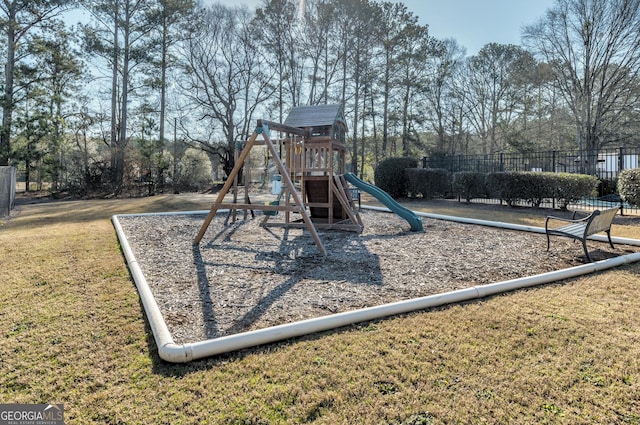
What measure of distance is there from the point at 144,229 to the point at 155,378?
221 inches

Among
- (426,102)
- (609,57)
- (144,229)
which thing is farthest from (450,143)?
(144,229)

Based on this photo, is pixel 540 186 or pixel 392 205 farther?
pixel 540 186

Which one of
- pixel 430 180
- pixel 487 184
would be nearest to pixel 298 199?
pixel 487 184

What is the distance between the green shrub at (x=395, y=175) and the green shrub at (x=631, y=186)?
7.36 m

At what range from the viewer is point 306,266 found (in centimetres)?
471

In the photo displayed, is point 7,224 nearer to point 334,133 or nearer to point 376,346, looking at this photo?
point 334,133

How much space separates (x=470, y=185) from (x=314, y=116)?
25.7 ft

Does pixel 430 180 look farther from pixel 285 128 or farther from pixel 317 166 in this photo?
pixel 285 128

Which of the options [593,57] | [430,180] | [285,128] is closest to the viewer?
[285,128]

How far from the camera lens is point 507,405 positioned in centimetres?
193

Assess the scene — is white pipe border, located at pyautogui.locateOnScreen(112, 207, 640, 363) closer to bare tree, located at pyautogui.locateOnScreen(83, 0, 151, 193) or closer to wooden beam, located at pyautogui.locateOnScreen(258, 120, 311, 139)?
wooden beam, located at pyautogui.locateOnScreen(258, 120, 311, 139)

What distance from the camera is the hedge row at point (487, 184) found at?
34.2ft

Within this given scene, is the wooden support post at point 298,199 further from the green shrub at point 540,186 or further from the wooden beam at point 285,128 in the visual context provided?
the green shrub at point 540,186

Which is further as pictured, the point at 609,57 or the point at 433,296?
the point at 609,57
